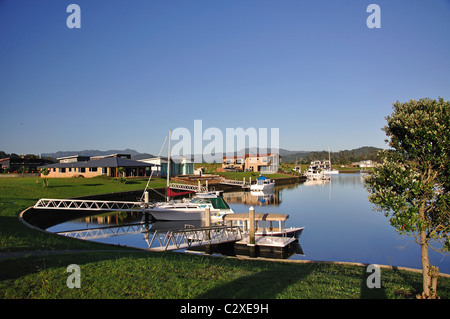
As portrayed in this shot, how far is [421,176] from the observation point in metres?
8.48

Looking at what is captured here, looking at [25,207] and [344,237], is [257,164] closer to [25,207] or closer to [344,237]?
[344,237]

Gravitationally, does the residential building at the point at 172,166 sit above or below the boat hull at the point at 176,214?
above

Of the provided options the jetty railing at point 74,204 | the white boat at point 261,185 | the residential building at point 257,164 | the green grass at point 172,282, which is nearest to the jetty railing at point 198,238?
the green grass at point 172,282

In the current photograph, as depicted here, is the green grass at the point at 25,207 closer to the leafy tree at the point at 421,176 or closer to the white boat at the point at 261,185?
the leafy tree at the point at 421,176

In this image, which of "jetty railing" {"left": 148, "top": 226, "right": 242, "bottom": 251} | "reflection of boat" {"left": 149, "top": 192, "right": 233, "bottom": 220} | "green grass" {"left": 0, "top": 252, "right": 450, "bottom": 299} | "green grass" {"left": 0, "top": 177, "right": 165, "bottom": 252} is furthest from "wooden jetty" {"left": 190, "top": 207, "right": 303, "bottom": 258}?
"reflection of boat" {"left": 149, "top": 192, "right": 233, "bottom": 220}

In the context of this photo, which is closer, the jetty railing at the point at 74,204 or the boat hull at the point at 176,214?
the jetty railing at the point at 74,204

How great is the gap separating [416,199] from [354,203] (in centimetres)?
4217

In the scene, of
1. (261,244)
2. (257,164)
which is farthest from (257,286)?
(257,164)

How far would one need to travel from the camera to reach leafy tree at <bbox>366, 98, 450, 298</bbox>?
812 cm

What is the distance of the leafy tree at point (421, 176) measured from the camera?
8.12 m

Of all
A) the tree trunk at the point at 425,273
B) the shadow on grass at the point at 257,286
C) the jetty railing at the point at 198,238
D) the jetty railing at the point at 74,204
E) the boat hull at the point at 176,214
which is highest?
the tree trunk at the point at 425,273
